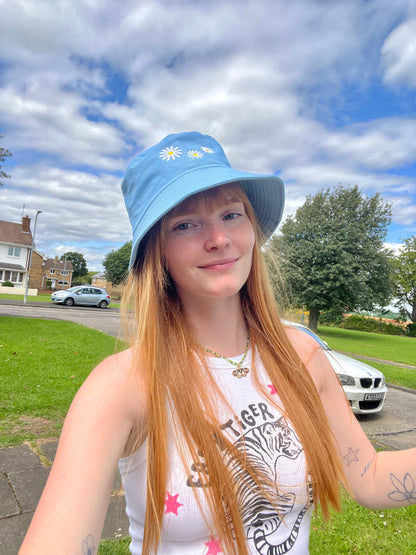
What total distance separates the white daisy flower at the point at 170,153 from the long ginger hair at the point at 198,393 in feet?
0.50

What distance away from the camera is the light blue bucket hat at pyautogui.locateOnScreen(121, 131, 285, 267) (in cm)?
113

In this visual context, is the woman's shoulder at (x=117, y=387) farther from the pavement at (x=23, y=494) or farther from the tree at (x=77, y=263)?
the tree at (x=77, y=263)

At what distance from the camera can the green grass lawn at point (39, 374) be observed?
456 cm

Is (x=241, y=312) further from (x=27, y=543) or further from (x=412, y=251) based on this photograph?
(x=412, y=251)

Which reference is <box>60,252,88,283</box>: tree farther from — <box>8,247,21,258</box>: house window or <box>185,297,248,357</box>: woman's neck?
<box>185,297,248,357</box>: woman's neck

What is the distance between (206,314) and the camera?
52.8 inches

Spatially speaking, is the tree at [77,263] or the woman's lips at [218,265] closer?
the woman's lips at [218,265]

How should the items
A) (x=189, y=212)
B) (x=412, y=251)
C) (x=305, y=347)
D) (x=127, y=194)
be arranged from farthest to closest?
(x=412, y=251) → (x=305, y=347) → (x=127, y=194) → (x=189, y=212)

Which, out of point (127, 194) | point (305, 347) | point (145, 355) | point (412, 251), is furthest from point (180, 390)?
→ point (412, 251)

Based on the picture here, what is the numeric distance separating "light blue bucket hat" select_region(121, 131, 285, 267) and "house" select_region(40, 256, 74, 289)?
76572mm

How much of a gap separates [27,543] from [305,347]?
1057 millimetres

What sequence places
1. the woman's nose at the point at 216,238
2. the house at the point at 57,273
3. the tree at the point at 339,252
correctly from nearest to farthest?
the woman's nose at the point at 216,238 → the tree at the point at 339,252 → the house at the point at 57,273

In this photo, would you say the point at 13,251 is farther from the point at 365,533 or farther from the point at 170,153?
the point at 170,153

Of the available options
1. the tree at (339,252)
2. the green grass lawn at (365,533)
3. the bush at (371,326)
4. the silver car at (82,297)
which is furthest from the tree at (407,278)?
the green grass lawn at (365,533)
